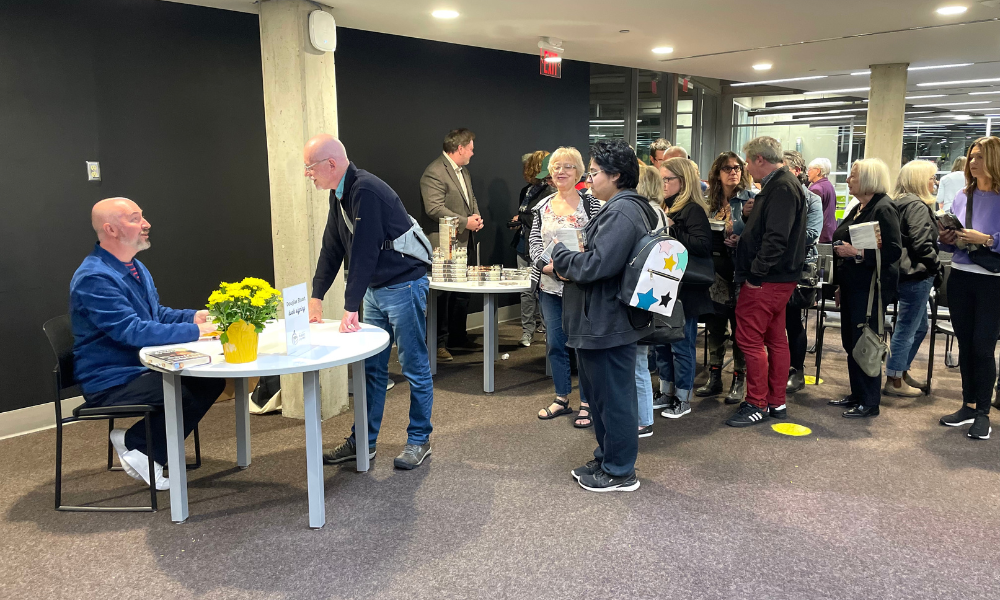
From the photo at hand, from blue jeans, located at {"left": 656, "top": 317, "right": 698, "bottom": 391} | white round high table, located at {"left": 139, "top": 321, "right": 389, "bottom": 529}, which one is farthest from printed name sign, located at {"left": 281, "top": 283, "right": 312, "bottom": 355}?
blue jeans, located at {"left": 656, "top": 317, "right": 698, "bottom": 391}

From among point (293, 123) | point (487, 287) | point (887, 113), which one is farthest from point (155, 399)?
point (887, 113)

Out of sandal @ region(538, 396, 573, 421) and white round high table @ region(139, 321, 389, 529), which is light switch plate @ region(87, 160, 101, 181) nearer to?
white round high table @ region(139, 321, 389, 529)

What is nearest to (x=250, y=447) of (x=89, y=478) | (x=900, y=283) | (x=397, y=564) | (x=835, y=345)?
(x=89, y=478)

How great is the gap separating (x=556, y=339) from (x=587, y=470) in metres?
1.04

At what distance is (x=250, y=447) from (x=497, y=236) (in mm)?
4063

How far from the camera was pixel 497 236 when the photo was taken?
734 cm

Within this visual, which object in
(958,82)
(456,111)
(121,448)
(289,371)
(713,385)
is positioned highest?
(958,82)

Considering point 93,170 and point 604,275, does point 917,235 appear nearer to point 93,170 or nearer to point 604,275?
point 604,275

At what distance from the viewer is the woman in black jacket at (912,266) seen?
14.6ft

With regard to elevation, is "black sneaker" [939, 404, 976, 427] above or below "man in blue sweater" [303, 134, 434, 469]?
below

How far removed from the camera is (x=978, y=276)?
3.88 meters

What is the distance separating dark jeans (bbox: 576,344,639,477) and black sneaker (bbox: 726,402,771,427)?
1.21 metres

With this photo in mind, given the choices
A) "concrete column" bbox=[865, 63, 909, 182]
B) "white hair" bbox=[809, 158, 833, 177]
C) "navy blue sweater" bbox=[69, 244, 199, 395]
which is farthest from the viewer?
"concrete column" bbox=[865, 63, 909, 182]

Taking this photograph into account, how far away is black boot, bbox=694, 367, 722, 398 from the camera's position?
486 cm
